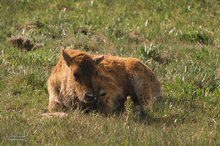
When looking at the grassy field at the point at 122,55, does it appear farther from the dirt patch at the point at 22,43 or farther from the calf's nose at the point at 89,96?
the calf's nose at the point at 89,96

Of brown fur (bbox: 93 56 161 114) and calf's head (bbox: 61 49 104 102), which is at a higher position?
calf's head (bbox: 61 49 104 102)

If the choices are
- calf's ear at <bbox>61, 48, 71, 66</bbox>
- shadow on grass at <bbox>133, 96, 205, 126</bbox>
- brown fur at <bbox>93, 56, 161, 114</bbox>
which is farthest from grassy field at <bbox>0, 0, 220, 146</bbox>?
calf's ear at <bbox>61, 48, 71, 66</bbox>

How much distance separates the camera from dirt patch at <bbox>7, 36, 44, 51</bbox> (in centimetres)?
1016

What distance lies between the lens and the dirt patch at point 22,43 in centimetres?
1016

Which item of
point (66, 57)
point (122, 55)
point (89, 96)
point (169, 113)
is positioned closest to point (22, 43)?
point (122, 55)

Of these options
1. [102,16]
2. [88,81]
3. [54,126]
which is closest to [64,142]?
[54,126]

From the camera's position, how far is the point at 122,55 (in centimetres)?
1007

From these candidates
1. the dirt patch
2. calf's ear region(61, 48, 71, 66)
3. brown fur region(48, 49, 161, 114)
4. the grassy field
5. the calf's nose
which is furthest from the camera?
the dirt patch

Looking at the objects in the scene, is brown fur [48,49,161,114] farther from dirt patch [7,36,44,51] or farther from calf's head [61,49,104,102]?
→ dirt patch [7,36,44,51]

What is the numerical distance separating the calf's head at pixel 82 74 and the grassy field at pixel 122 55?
401 mm

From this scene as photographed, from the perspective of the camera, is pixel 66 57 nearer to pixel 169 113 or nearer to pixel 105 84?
pixel 105 84

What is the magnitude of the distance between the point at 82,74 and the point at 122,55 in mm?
3959

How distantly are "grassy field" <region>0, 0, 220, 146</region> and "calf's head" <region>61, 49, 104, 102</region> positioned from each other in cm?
40

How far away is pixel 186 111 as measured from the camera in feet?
22.5
